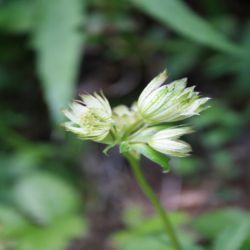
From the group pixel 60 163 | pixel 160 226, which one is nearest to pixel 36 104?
pixel 60 163

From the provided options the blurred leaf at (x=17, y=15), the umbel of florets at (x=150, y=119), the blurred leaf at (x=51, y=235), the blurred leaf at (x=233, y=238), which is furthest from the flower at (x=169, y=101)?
the blurred leaf at (x=17, y=15)

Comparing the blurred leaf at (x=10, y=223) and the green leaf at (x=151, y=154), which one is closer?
the green leaf at (x=151, y=154)

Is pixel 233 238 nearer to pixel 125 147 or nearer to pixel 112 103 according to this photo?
pixel 125 147

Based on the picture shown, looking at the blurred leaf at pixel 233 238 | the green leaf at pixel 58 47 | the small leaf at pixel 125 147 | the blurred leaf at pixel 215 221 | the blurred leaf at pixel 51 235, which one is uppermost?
the green leaf at pixel 58 47

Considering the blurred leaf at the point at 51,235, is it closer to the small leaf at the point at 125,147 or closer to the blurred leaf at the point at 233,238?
the blurred leaf at the point at 233,238

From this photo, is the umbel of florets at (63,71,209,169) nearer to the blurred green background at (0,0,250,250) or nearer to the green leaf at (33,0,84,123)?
the blurred green background at (0,0,250,250)

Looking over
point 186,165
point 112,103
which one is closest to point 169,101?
point 186,165
